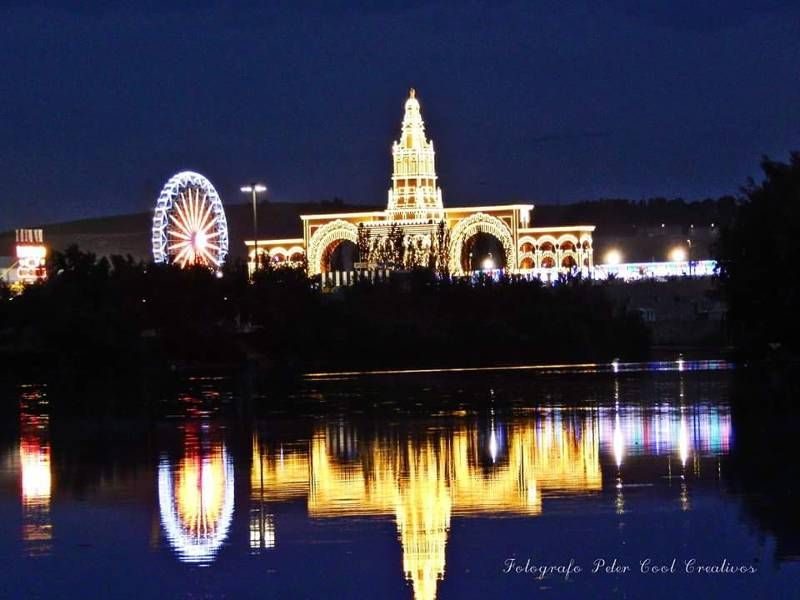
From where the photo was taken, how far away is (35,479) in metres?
23.0

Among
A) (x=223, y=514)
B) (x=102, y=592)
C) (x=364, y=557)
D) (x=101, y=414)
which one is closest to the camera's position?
(x=102, y=592)

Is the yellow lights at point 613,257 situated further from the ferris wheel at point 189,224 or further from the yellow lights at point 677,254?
the ferris wheel at point 189,224

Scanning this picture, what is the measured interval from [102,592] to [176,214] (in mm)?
72181

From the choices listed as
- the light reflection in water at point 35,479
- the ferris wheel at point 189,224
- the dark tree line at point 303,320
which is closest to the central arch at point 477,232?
the ferris wheel at point 189,224

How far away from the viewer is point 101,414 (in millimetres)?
35281

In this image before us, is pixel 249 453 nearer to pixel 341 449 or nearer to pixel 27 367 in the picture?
pixel 341 449

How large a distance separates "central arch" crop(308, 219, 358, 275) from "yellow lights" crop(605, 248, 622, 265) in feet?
113

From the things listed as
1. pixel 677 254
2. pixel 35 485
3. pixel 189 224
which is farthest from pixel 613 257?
pixel 35 485

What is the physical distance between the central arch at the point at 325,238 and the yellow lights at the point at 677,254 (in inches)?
1437

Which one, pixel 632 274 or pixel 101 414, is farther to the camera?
pixel 632 274

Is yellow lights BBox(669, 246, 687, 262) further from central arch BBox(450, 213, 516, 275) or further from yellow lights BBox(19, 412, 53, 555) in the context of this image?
yellow lights BBox(19, 412, 53, 555)

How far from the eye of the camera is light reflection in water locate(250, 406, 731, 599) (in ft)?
60.4

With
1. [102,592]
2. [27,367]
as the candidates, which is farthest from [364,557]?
[27,367]

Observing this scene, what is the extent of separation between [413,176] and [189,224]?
78.4 ft
